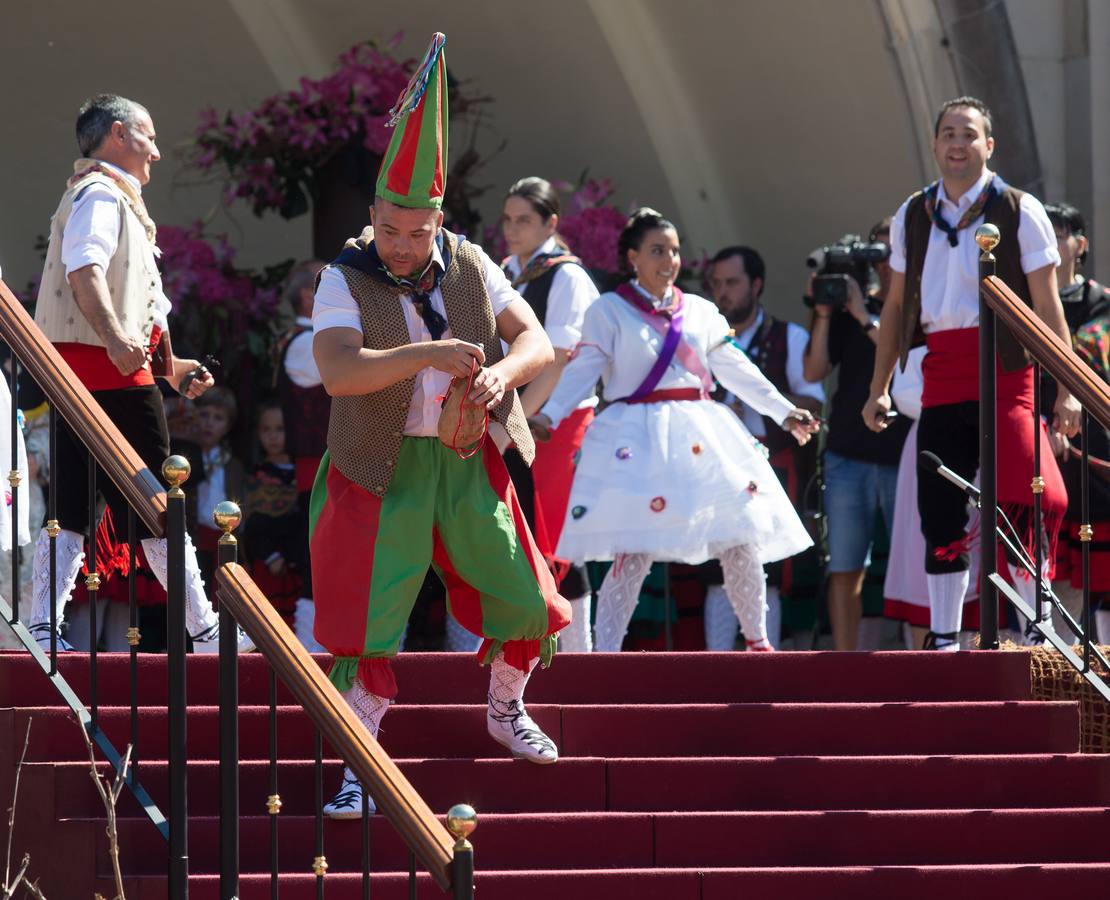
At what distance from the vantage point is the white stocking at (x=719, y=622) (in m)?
8.77

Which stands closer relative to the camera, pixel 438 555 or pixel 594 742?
pixel 438 555

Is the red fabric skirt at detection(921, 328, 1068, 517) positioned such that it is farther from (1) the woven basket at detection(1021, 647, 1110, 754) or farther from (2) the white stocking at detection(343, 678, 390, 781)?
(2) the white stocking at detection(343, 678, 390, 781)

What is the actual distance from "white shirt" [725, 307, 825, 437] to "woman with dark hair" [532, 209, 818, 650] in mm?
1169

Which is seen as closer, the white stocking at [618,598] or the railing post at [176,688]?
the railing post at [176,688]

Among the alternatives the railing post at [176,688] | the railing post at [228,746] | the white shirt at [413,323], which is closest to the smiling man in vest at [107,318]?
the white shirt at [413,323]

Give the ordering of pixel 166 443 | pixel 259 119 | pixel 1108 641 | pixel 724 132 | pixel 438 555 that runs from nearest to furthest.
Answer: pixel 438 555
pixel 166 443
pixel 1108 641
pixel 259 119
pixel 724 132

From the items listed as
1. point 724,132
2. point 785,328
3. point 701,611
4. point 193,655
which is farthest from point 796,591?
point 193,655

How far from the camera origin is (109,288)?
22.4ft

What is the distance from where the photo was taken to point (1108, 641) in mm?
7980

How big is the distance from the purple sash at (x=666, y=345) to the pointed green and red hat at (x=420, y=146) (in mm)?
2067

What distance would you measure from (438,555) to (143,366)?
4.34 ft

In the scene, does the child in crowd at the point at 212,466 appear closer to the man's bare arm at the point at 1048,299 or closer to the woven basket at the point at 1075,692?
the man's bare arm at the point at 1048,299

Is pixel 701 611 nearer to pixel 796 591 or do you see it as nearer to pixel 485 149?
pixel 796 591

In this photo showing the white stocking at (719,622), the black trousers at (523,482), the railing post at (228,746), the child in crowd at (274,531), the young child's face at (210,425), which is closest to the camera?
the railing post at (228,746)
